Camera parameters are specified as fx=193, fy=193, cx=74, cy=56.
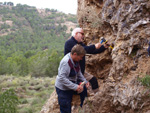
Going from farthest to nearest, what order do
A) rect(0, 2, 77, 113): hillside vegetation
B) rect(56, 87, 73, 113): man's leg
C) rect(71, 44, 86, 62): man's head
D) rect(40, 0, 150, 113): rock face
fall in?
1. rect(0, 2, 77, 113): hillside vegetation
2. rect(56, 87, 73, 113): man's leg
3. rect(71, 44, 86, 62): man's head
4. rect(40, 0, 150, 113): rock face

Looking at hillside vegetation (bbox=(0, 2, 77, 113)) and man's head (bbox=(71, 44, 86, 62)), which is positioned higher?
man's head (bbox=(71, 44, 86, 62))

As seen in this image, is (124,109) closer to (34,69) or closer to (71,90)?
(71,90)

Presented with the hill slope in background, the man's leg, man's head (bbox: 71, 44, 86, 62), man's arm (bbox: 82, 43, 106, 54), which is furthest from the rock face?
the hill slope in background

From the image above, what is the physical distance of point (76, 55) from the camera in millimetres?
3451

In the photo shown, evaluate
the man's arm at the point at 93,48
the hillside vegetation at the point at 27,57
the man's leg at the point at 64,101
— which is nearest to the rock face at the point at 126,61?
the man's arm at the point at 93,48

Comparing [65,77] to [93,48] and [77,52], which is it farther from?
[93,48]

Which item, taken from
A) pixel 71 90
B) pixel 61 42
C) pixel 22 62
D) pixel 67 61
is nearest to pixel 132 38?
pixel 67 61

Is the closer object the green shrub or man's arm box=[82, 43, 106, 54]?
man's arm box=[82, 43, 106, 54]

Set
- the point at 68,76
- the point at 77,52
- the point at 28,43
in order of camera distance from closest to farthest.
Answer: the point at 77,52, the point at 68,76, the point at 28,43

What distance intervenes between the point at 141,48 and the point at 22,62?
29548 mm

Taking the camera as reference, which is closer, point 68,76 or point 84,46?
point 68,76

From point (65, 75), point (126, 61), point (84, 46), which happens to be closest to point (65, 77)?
point (65, 75)

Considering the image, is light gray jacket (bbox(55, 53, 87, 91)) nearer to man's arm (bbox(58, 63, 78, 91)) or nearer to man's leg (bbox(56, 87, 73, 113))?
man's arm (bbox(58, 63, 78, 91))

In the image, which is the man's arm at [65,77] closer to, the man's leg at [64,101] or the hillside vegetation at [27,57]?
the man's leg at [64,101]
